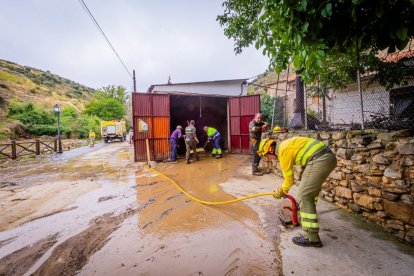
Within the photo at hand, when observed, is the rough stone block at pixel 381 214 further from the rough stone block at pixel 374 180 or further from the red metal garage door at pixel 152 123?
the red metal garage door at pixel 152 123

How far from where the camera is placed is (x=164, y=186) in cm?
584

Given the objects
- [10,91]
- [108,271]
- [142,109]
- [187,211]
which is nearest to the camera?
[108,271]

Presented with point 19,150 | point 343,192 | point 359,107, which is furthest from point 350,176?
point 19,150

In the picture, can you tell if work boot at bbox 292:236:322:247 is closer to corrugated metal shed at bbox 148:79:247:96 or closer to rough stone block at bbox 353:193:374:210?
rough stone block at bbox 353:193:374:210

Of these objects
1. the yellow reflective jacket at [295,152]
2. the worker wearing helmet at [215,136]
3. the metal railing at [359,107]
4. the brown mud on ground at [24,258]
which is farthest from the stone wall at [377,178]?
the worker wearing helmet at [215,136]

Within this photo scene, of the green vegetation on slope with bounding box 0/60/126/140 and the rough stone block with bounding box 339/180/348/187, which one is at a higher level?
the green vegetation on slope with bounding box 0/60/126/140

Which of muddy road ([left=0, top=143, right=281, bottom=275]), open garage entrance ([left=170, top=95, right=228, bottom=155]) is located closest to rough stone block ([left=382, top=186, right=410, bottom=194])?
muddy road ([left=0, top=143, right=281, bottom=275])

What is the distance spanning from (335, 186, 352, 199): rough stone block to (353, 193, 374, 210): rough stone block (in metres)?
0.11

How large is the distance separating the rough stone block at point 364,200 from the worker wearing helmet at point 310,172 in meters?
1.14

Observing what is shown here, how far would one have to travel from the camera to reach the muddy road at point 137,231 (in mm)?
2531

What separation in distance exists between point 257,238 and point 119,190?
4.12 meters

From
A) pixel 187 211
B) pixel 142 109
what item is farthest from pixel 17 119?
pixel 187 211

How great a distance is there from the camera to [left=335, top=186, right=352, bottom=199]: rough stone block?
12.1 ft

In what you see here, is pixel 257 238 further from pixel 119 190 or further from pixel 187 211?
pixel 119 190
